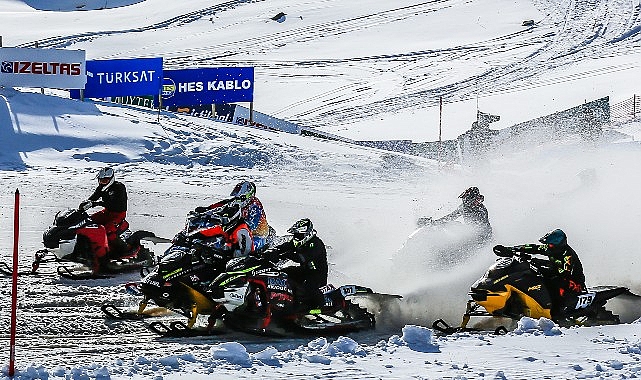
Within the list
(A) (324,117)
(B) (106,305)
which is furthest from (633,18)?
(B) (106,305)

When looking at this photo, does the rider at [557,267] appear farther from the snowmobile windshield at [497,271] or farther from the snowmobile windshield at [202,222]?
the snowmobile windshield at [202,222]

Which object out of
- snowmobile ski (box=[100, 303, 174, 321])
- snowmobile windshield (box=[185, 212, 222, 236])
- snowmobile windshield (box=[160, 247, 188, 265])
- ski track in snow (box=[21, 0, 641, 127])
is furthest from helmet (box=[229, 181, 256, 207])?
ski track in snow (box=[21, 0, 641, 127])

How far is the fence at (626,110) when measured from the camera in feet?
125

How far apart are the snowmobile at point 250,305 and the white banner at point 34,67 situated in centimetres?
1761

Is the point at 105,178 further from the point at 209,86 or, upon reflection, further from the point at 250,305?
the point at 209,86


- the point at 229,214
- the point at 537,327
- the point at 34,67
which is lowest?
the point at 537,327

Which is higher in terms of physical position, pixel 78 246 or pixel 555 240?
pixel 555 240

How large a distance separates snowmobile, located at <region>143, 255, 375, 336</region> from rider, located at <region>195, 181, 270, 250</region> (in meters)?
1.15

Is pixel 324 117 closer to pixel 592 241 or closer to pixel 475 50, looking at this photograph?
pixel 475 50

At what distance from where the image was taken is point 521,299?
430 inches

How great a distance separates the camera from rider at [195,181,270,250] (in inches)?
484

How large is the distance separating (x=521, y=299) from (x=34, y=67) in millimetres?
19423

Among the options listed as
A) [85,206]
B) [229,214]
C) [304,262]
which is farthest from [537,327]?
[85,206]

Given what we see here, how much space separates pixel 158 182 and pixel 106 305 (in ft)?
41.7
